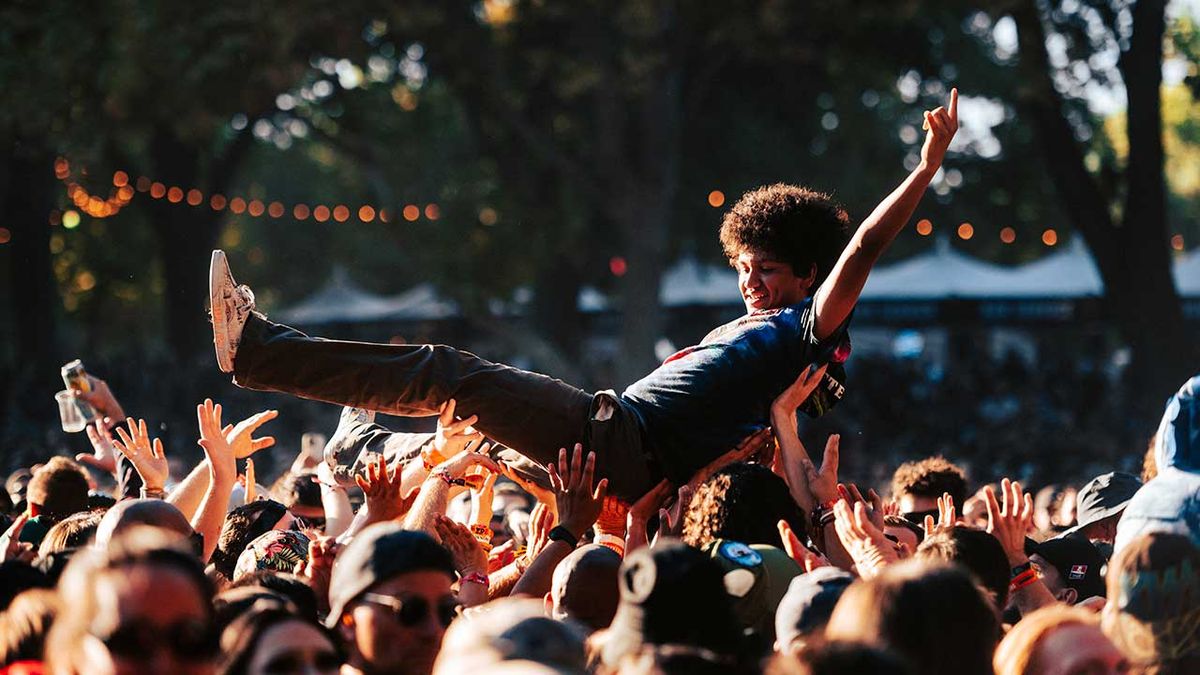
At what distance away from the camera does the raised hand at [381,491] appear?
187 inches

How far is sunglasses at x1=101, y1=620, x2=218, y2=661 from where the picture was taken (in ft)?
9.62

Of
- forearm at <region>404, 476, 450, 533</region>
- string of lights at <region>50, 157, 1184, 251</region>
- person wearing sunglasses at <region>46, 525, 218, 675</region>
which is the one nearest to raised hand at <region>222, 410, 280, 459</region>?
forearm at <region>404, 476, 450, 533</region>

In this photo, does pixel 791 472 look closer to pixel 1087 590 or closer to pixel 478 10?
pixel 1087 590

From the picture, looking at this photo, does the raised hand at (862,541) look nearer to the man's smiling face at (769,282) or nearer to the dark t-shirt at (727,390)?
the dark t-shirt at (727,390)

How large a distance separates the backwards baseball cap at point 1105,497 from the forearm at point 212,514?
3.16m

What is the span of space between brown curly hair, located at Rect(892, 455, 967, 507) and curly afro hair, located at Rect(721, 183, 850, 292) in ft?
4.22

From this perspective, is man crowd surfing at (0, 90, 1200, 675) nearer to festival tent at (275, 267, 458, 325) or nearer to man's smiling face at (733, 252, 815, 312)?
man's smiling face at (733, 252, 815, 312)

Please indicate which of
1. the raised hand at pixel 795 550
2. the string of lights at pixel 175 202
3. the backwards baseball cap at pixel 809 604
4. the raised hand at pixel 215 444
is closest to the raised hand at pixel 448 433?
A: the raised hand at pixel 215 444

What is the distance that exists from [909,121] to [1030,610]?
25502 millimetres

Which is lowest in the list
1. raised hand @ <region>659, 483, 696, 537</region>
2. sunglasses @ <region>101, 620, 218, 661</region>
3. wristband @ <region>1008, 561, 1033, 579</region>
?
wristband @ <region>1008, 561, 1033, 579</region>

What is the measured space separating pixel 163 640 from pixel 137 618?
0.21 ft

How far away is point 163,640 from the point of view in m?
2.97

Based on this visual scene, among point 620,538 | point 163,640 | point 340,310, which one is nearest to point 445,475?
point 620,538

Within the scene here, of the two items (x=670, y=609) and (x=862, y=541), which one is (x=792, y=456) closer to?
(x=862, y=541)
